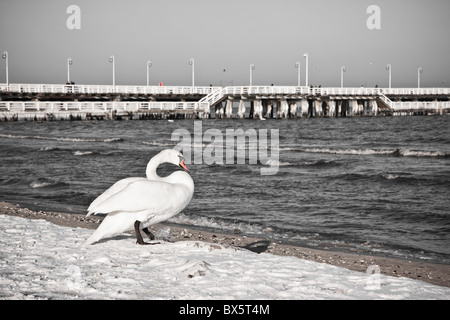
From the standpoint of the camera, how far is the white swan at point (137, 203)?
22.1 feet

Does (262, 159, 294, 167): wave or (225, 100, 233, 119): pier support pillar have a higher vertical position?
(225, 100, 233, 119): pier support pillar

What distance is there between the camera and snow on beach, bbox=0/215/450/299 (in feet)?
16.6

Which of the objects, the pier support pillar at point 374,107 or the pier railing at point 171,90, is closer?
the pier railing at point 171,90

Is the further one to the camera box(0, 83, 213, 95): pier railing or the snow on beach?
box(0, 83, 213, 95): pier railing

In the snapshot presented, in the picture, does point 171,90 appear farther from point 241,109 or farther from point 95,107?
point 95,107

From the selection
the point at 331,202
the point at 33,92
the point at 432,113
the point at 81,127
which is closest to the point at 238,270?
the point at 331,202

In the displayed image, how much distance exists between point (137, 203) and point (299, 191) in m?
9.30

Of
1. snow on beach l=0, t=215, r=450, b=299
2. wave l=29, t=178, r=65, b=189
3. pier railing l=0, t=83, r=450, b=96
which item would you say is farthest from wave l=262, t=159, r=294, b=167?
pier railing l=0, t=83, r=450, b=96

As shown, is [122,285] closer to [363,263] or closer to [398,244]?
[363,263]

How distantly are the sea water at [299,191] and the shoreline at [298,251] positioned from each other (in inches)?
23.1

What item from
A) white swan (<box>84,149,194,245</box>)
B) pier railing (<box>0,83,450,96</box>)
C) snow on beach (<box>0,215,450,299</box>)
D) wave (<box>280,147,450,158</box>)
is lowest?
wave (<box>280,147,450,158</box>)

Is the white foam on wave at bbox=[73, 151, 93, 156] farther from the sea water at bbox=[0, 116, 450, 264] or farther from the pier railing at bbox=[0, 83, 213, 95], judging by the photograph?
the pier railing at bbox=[0, 83, 213, 95]

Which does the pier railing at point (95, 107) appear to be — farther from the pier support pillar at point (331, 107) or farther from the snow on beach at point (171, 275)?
the snow on beach at point (171, 275)

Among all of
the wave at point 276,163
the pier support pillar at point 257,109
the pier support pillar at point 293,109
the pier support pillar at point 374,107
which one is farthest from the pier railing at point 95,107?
the wave at point 276,163
